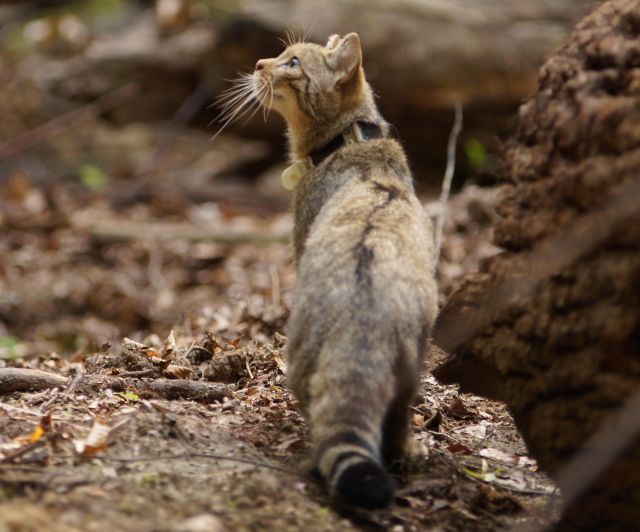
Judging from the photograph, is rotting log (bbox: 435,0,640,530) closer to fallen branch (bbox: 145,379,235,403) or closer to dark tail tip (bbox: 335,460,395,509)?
dark tail tip (bbox: 335,460,395,509)

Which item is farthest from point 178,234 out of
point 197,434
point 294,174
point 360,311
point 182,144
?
point 360,311

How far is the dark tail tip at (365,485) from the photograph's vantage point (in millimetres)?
3482

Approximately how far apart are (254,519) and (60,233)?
30.8ft

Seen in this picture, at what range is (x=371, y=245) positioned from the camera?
14.3 ft

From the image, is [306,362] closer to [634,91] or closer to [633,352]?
[633,352]

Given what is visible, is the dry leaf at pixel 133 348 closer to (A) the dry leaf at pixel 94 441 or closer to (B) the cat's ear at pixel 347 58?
(A) the dry leaf at pixel 94 441

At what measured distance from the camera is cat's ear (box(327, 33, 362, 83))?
595 cm

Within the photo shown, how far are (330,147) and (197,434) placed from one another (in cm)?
242

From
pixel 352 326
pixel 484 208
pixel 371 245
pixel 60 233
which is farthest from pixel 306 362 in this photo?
pixel 60 233

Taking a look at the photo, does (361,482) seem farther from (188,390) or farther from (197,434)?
(188,390)

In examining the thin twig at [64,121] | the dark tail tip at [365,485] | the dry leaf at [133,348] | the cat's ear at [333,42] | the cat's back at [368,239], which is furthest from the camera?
the thin twig at [64,121]

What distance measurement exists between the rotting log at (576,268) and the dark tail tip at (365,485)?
2.54ft

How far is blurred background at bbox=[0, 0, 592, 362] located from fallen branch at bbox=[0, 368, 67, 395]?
234cm

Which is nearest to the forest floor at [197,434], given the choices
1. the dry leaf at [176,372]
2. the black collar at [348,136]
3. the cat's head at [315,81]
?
the dry leaf at [176,372]
